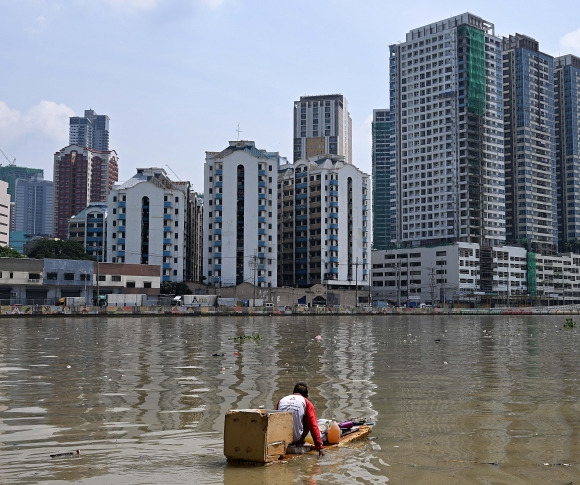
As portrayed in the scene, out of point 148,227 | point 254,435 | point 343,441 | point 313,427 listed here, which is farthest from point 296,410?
point 148,227

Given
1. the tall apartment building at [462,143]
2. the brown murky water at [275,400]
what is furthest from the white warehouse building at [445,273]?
the brown murky water at [275,400]

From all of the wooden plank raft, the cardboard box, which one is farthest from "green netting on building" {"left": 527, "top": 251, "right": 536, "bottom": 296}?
the cardboard box

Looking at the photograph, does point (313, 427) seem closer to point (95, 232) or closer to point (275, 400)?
point (275, 400)

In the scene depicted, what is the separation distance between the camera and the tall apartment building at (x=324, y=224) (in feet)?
499

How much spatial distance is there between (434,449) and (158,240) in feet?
420

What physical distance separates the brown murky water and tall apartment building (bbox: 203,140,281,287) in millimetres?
105895

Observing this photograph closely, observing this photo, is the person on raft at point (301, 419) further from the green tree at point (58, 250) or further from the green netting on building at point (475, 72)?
the green netting on building at point (475, 72)

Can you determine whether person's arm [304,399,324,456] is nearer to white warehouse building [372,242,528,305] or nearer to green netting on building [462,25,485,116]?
white warehouse building [372,242,528,305]

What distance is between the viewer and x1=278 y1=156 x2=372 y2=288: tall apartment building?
15200 centimetres

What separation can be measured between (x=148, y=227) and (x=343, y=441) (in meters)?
129

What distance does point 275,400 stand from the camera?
1948 centimetres

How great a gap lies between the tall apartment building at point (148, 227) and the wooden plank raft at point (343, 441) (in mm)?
124706

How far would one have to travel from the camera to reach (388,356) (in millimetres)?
34688

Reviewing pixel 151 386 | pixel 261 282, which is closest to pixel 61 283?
pixel 261 282
